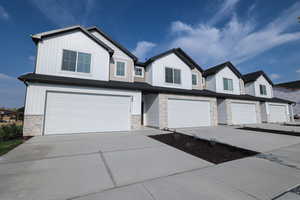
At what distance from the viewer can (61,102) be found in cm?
776

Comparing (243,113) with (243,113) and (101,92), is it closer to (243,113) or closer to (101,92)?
(243,113)

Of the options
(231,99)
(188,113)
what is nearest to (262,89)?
(231,99)

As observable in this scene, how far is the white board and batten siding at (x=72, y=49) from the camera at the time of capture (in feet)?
27.6

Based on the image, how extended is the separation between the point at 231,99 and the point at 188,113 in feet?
20.0

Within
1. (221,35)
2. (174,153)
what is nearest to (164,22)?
(221,35)

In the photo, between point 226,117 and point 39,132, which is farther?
point 226,117

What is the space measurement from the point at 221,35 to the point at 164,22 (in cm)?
549

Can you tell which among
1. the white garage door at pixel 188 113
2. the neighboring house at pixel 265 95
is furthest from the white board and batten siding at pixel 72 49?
the neighboring house at pixel 265 95

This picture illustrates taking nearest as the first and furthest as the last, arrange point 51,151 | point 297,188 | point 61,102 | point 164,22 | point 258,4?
1. point 297,188
2. point 51,151
3. point 61,102
4. point 258,4
5. point 164,22

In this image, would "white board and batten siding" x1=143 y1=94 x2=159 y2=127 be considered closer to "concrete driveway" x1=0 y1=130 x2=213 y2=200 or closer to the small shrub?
"concrete driveway" x1=0 y1=130 x2=213 y2=200

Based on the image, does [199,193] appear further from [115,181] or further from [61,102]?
[61,102]

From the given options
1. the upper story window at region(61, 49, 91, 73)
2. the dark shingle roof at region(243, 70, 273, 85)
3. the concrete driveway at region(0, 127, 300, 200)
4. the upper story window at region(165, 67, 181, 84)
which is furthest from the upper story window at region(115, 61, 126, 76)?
the dark shingle roof at region(243, 70, 273, 85)

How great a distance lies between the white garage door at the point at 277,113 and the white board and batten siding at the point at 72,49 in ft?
70.1

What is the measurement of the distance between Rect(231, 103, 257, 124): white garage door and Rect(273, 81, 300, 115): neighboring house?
1704cm
